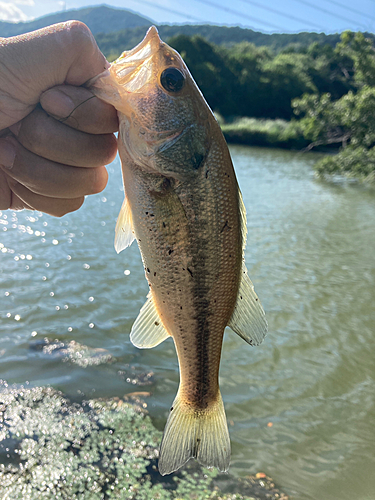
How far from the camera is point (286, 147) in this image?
45312 mm

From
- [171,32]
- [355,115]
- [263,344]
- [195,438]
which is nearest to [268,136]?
[355,115]

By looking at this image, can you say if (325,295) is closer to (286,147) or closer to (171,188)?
(171,188)

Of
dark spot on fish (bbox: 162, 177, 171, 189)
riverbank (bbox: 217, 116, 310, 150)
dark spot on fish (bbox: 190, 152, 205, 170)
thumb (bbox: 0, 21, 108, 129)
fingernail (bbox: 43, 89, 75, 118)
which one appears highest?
thumb (bbox: 0, 21, 108, 129)

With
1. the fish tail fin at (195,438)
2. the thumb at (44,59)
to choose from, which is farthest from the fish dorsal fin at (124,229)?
the fish tail fin at (195,438)

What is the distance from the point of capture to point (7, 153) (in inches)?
80.6

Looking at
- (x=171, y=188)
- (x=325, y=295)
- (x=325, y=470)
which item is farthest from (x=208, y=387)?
(x=325, y=295)

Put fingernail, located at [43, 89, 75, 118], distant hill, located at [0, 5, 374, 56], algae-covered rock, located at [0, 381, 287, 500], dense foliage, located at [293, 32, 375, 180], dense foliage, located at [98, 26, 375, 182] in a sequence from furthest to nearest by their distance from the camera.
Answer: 1. distant hill, located at [0, 5, 374, 56]
2. dense foliage, located at [98, 26, 375, 182]
3. dense foliage, located at [293, 32, 375, 180]
4. algae-covered rock, located at [0, 381, 287, 500]
5. fingernail, located at [43, 89, 75, 118]

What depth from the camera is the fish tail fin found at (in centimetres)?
200

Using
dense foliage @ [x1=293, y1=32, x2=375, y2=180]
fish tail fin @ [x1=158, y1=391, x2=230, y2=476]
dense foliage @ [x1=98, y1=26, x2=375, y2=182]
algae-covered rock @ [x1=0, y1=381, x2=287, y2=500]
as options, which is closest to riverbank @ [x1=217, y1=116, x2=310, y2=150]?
dense foliage @ [x1=98, y1=26, x2=375, y2=182]

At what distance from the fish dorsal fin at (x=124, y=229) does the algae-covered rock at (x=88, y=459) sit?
8.54 feet

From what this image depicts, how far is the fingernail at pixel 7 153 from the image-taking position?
2043 mm

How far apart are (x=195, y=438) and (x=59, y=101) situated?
1.91 meters

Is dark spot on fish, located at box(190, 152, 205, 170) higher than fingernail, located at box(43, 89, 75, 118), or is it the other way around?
fingernail, located at box(43, 89, 75, 118)

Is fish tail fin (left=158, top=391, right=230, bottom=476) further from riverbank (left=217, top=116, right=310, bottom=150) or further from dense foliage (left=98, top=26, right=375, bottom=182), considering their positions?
riverbank (left=217, top=116, right=310, bottom=150)
